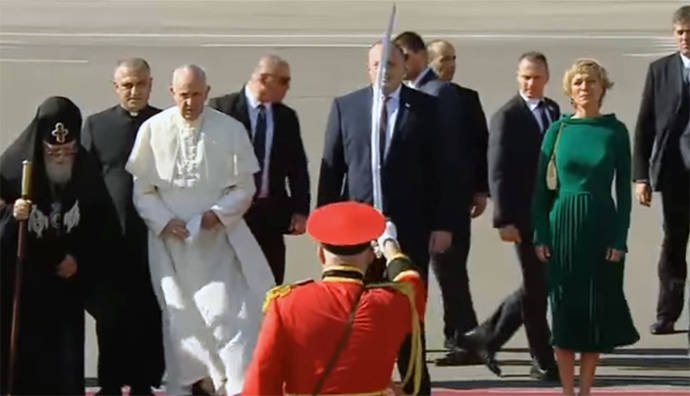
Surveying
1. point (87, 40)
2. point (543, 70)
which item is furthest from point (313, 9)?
point (543, 70)

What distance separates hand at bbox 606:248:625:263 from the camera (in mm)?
10023

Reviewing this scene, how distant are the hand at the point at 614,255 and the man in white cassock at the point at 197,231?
1666 mm

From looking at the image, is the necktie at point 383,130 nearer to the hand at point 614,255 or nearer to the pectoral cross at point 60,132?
the hand at point 614,255

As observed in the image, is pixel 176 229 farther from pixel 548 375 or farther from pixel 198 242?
pixel 548 375

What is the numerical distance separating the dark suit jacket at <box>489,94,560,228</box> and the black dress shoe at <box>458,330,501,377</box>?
2.16 feet

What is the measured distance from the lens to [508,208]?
10797 mm

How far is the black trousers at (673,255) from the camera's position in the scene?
1158cm

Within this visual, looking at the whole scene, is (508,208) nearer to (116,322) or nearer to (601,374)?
(601,374)

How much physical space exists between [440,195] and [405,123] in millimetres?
381

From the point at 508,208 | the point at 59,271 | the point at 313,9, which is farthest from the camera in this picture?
the point at 313,9

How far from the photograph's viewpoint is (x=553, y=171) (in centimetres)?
1005

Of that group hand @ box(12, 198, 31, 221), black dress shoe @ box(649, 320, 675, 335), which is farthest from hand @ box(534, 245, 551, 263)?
hand @ box(12, 198, 31, 221)

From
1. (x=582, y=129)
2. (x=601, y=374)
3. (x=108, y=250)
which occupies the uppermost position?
(x=582, y=129)

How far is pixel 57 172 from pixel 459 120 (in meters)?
2.31
